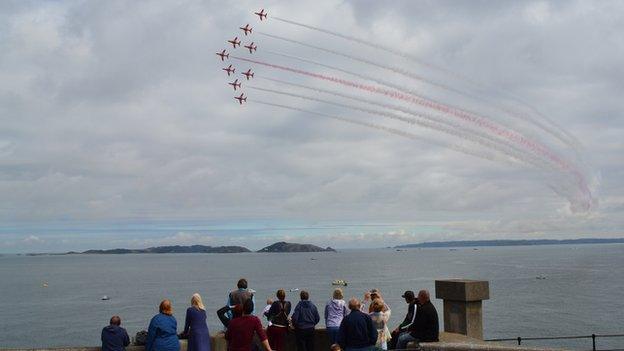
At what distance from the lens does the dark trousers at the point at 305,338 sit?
42.8 ft

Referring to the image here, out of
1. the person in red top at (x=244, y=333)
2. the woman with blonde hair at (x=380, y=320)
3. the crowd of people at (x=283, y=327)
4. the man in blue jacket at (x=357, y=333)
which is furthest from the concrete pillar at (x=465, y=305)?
the person in red top at (x=244, y=333)

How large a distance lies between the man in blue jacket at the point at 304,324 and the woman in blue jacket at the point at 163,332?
2939 millimetres

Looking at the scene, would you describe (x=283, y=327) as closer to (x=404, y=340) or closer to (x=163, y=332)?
(x=404, y=340)

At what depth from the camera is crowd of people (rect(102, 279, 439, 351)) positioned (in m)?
10.4

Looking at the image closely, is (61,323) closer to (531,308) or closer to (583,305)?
(531,308)

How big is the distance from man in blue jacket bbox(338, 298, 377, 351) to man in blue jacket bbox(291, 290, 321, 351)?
2.27 m

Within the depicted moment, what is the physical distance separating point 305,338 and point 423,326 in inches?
113

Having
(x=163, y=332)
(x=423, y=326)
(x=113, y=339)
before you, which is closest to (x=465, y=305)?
(x=423, y=326)

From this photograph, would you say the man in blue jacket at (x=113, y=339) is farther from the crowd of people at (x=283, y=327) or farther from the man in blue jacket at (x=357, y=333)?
the man in blue jacket at (x=357, y=333)

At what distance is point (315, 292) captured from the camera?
115 m

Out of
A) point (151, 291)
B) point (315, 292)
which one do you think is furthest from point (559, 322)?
point (151, 291)

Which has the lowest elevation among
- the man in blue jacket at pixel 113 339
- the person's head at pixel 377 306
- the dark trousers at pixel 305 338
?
the dark trousers at pixel 305 338

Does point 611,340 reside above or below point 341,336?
below

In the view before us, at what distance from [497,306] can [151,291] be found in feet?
234
